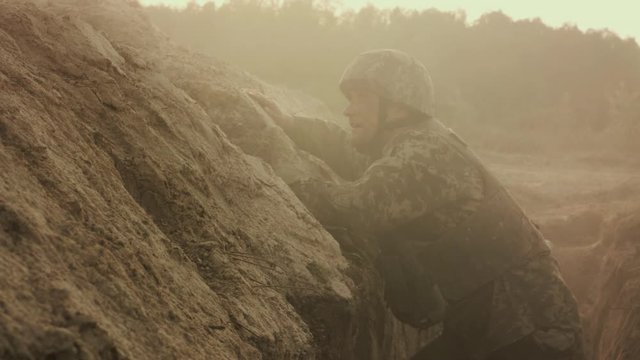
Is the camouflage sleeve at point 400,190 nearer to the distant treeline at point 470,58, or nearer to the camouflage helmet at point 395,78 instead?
the camouflage helmet at point 395,78

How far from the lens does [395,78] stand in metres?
3.84

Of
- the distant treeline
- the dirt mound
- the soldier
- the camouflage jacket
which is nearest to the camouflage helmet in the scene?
the soldier

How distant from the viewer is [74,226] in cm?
141

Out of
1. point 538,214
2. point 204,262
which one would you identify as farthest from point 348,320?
point 538,214

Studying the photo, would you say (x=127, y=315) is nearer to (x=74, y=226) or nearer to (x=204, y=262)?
(x=74, y=226)

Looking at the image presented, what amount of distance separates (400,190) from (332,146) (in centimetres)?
106

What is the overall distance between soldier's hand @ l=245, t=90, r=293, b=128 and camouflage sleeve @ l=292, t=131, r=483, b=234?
0.82 metres

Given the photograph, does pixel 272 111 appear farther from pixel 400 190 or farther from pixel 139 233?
pixel 139 233

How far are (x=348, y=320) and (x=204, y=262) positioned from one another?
32.3 inches

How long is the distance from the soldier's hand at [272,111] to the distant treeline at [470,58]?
12370 millimetres

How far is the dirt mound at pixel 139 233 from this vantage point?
1.21 m

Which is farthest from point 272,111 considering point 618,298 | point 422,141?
point 618,298

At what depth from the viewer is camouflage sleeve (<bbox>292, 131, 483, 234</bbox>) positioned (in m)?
3.22

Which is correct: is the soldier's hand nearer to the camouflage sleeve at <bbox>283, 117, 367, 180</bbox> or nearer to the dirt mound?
the camouflage sleeve at <bbox>283, 117, 367, 180</bbox>
